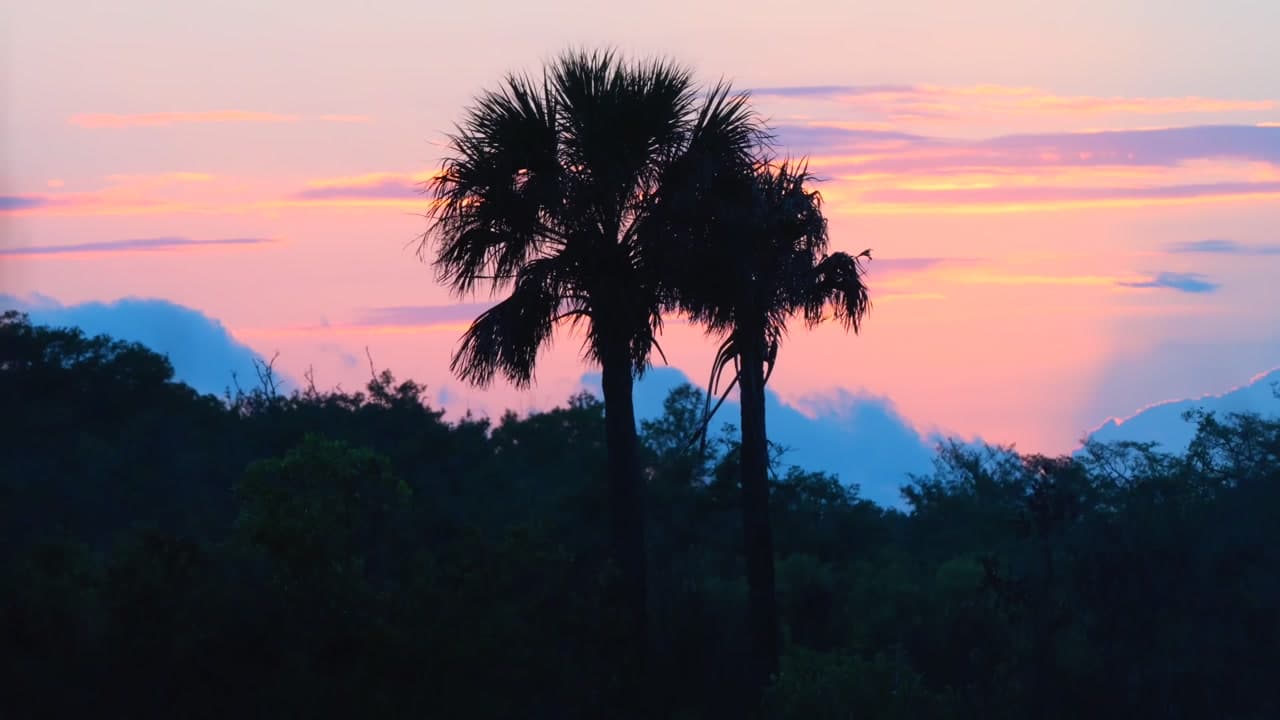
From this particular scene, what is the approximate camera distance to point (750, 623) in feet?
64.7

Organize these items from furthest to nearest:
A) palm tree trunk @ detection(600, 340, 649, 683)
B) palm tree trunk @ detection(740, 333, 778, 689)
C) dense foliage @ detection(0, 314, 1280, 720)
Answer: palm tree trunk @ detection(740, 333, 778, 689) < palm tree trunk @ detection(600, 340, 649, 683) < dense foliage @ detection(0, 314, 1280, 720)

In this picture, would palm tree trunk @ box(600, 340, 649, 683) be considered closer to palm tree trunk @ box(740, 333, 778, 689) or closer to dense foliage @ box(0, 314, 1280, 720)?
dense foliage @ box(0, 314, 1280, 720)

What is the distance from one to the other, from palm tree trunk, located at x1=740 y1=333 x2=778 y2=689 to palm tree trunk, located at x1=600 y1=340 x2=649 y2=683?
1.97 metres

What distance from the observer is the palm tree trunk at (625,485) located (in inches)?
679

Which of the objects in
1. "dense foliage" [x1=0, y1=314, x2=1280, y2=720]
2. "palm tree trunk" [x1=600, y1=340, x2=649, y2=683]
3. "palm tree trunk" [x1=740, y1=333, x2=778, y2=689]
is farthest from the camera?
"palm tree trunk" [x1=740, y1=333, x2=778, y2=689]

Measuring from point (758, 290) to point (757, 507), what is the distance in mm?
2866

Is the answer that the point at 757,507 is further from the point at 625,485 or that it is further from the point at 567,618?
the point at 567,618

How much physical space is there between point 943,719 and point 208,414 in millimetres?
35565

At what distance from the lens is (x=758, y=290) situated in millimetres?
19828


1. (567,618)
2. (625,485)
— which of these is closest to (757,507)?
(625,485)

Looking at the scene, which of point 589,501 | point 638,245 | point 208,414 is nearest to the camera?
point 638,245

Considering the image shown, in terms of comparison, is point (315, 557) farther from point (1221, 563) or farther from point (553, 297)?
point (1221, 563)

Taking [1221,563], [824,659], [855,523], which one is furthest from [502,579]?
[855,523]

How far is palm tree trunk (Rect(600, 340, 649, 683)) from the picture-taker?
679 inches
